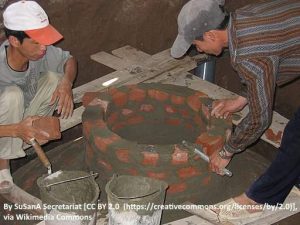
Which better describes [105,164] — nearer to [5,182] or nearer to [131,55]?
[5,182]

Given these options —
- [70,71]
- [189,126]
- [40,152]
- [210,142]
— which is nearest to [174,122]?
[189,126]

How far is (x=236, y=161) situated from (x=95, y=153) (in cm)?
138

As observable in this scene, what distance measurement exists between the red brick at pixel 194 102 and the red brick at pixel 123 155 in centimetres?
88

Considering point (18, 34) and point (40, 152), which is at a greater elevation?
point (18, 34)

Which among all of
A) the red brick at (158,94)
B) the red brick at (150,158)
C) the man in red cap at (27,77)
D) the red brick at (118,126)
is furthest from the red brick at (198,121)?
the man in red cap at (27,77)

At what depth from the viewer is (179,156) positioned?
4176 millimetres

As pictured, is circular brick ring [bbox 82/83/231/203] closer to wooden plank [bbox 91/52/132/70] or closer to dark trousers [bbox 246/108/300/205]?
dark trousers [bbox 246/108/300/205]

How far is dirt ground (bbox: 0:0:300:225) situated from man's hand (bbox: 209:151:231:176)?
183 centimetres

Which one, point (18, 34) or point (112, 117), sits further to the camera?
point (112, 117)

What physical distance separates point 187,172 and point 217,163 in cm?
33

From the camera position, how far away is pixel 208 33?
11.8 ft

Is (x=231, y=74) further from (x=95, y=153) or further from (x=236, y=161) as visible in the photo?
(x=95, y=153)

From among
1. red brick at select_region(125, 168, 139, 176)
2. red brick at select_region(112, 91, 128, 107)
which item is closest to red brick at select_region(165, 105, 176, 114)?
red brick at select_region(112, 91, 128, 107)

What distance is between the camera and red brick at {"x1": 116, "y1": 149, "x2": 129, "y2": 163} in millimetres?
4219
